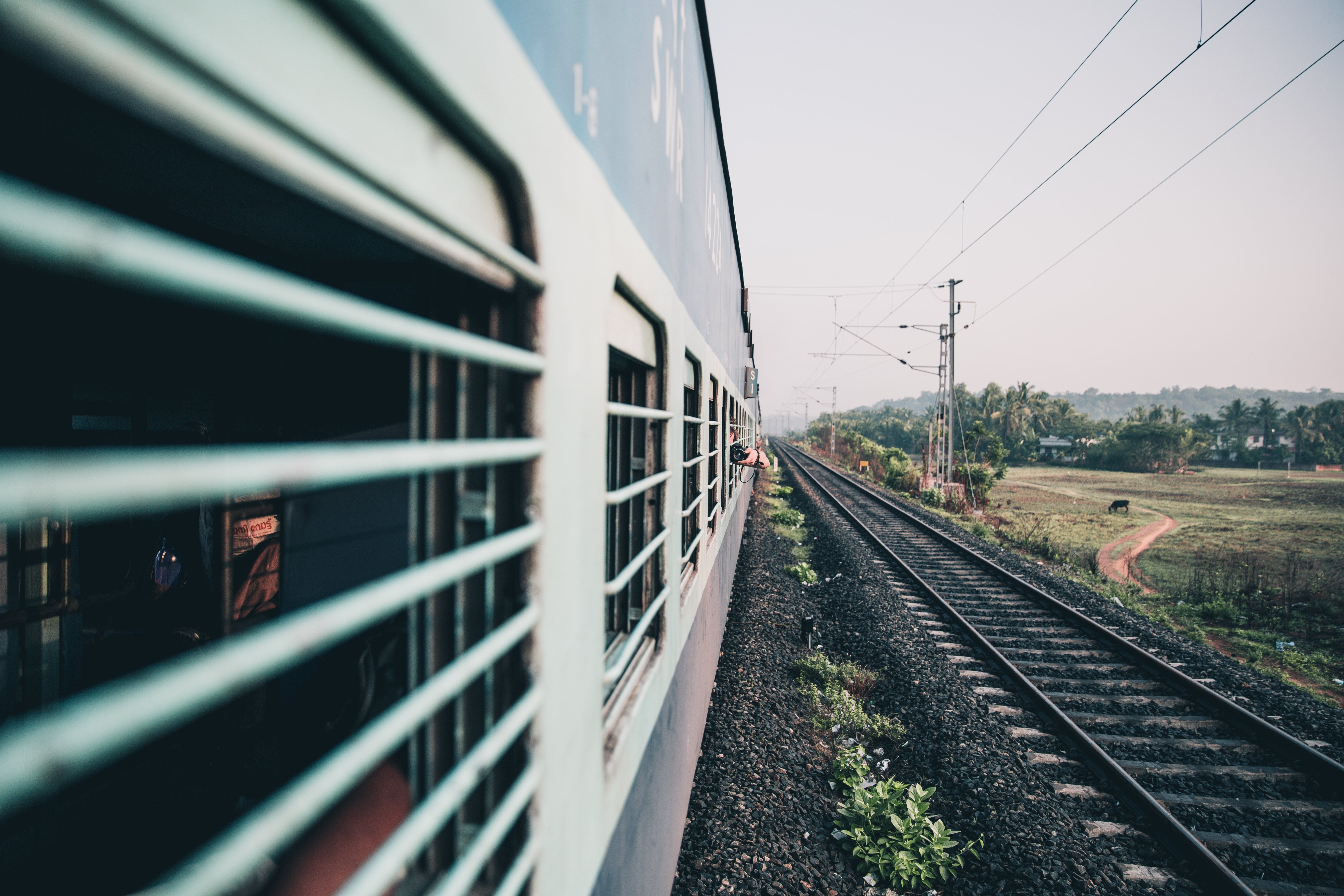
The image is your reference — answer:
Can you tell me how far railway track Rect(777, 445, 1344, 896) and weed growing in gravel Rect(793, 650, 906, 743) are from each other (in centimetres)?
111

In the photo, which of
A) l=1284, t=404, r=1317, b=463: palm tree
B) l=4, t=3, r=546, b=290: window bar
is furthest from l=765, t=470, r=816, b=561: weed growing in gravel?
l=1284, t=404, r=1317, b=463: palm tree

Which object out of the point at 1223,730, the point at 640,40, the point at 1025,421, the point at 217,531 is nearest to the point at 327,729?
the point at 217,531

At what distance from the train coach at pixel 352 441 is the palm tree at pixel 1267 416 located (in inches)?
4572

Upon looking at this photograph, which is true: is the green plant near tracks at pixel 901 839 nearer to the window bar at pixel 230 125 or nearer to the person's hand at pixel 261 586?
the person's hand at pixel 261 586

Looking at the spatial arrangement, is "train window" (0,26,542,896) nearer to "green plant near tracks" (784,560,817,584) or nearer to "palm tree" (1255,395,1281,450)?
"green plant near tracks" (784,560,817,584)

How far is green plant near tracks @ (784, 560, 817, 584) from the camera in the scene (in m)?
10.7

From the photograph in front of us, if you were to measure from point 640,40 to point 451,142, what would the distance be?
4.76ft

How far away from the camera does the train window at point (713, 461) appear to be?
5.02 metres

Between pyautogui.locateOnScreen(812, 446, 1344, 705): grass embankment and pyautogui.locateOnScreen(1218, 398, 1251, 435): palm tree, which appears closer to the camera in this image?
pyautogui.locateOnScreen(812, 446, 1344, 705): grass embankment

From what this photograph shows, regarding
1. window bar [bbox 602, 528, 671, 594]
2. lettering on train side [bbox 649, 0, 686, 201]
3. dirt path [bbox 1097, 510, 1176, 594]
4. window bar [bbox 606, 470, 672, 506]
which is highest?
lettering on train side [bbox 649, 0, 686, 201]

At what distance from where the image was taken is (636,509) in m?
2.67

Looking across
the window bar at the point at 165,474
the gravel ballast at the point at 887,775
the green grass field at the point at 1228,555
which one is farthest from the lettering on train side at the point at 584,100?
the green grass field at the point at 1228,555

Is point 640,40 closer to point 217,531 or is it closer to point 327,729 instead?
point 327,729

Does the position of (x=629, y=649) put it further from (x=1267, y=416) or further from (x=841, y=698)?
(x=1267, y=416)
